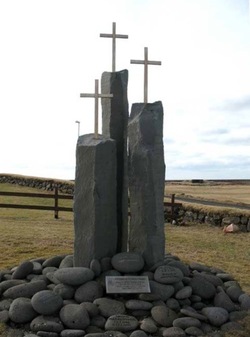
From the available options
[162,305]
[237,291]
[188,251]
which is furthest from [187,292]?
[188,251]

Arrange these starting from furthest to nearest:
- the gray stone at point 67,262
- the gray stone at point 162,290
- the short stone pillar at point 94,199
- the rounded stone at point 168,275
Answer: the gray stone at point 67,262 → the short stone pillar at point 94,199 → the rounded stone at point 168,275 → the gray stone at point 162,290

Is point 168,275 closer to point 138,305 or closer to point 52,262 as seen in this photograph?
point 138,305

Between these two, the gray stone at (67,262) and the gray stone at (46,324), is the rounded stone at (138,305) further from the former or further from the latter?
the gray stone at (67,262)

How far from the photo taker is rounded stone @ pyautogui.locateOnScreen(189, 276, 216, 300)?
26.1 feet

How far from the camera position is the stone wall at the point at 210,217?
17.3 metres

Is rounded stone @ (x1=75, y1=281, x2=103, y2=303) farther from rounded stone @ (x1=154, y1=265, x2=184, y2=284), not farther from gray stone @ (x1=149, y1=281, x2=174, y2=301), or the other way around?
rounded stone @ (x1=154, y1=265, x2=184, y2=284)

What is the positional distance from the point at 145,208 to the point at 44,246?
5082mm

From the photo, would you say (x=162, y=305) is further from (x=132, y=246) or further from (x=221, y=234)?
(x=221, y=234)

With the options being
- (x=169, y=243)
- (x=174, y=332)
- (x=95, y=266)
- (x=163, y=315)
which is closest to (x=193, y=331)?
(x=174, y=332)

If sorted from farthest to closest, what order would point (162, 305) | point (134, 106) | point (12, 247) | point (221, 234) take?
point (221, 234), point (12, 247), point (134, 106), point (162, 305)

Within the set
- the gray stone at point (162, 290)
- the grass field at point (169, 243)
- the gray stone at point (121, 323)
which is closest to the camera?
the gray stone at point (121, 323)

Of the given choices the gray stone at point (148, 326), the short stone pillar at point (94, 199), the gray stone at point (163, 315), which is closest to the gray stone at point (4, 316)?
the short stone pillar at point (94, 199)

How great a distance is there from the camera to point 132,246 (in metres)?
8.48

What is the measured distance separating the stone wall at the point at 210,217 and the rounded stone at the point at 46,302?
11408mm
